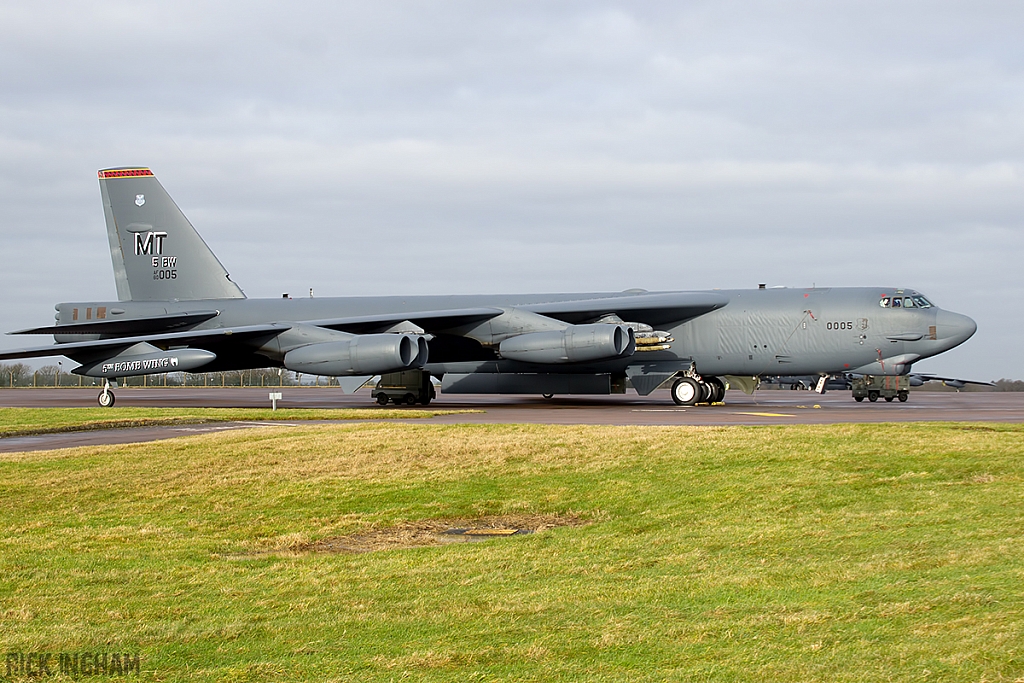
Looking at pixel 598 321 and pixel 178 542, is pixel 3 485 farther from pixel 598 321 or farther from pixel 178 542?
pixel 598 321

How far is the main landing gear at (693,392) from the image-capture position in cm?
2755

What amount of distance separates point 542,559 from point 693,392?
20749 mm

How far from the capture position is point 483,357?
29.7 meters

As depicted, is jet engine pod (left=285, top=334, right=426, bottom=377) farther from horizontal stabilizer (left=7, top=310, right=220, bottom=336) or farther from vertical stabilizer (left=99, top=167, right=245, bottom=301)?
vertical stabilizer (left=99, top=167, right=245, bottom=301)

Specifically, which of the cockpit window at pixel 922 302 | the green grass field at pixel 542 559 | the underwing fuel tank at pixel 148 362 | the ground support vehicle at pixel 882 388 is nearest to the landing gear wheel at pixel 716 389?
the cockpit window at pixel 922 302

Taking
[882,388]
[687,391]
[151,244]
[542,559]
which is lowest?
Result: [542,559]

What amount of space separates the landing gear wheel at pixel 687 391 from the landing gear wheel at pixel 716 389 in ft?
2.68

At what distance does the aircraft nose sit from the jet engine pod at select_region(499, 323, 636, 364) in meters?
7.90

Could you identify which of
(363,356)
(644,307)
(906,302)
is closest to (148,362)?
(363,356)

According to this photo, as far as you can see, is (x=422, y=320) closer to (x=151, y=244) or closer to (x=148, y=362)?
(x=148, y=362)

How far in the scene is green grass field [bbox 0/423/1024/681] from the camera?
4.74 meters

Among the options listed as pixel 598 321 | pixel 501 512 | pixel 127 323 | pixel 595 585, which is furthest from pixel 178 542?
pixel 127 323

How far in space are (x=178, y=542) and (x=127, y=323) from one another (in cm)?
2564

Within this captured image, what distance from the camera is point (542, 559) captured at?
7367 millimetres
